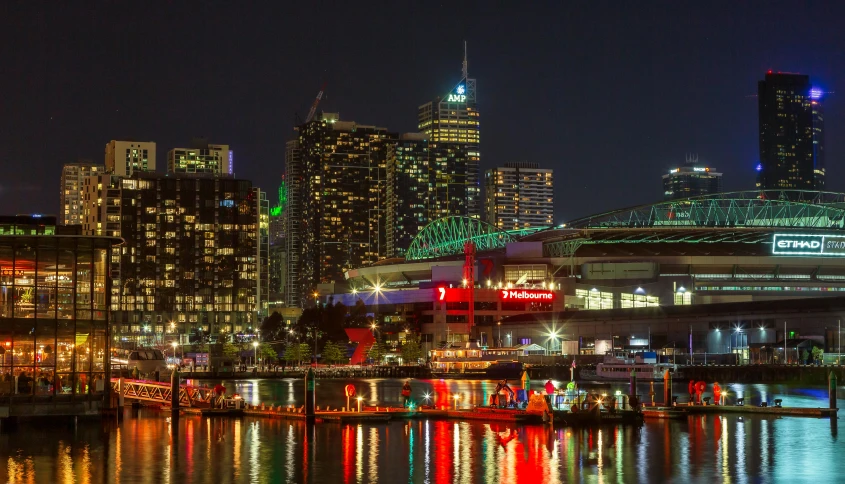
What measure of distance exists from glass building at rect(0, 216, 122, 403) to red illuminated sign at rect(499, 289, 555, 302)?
423 ft

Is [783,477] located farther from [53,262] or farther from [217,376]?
[217,376]

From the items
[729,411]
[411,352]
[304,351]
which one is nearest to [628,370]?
[411,352]

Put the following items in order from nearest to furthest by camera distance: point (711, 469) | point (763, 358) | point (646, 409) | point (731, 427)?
point (711, 469) < point (731, 427) < point (646, 409) < point (763, 358)

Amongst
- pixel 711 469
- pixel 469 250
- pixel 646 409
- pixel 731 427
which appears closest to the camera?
pixel 711 469

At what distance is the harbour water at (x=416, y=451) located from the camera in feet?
169

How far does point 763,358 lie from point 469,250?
5717cm

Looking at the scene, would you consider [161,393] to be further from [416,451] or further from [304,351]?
[304,351]

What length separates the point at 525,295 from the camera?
195 meters

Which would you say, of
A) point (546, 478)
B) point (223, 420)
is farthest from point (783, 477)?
point (223, 420)

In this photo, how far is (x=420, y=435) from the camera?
66.6m

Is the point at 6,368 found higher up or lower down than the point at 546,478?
higher up

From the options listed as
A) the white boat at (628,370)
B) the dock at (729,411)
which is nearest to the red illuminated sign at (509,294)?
the white boat at (628,370)

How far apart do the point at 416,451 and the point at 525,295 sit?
137076mm

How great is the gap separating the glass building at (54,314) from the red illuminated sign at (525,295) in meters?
129
